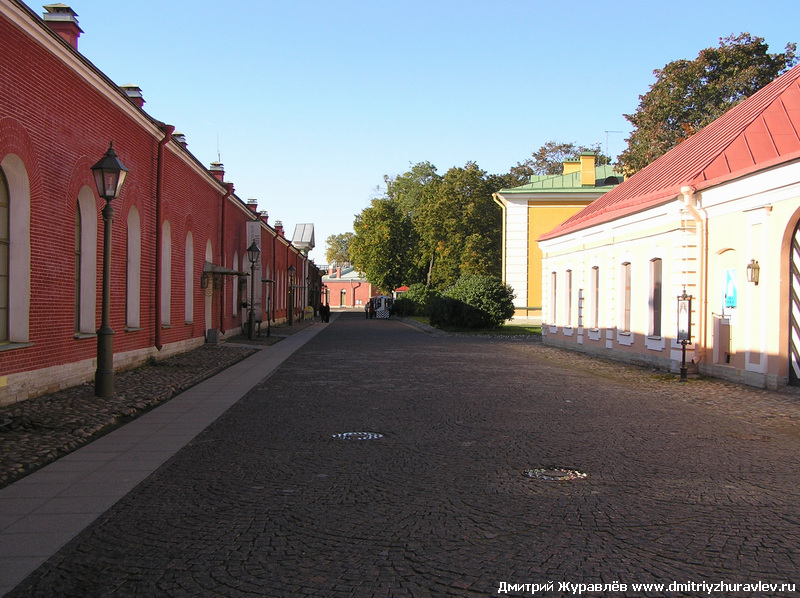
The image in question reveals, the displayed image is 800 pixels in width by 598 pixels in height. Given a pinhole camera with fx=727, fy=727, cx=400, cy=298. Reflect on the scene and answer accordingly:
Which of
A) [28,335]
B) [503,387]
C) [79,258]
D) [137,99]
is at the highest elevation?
Result: [137,99]

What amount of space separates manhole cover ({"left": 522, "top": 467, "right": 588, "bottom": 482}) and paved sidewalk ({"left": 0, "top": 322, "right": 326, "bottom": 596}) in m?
3.46

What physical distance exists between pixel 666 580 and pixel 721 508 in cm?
167

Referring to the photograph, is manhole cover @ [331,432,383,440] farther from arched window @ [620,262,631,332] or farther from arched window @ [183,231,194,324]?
arched window @ [183,231,194,324]

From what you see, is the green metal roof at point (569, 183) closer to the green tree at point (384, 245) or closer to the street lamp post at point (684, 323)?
the green tree at point (384, 245)

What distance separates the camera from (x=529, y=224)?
4344cm

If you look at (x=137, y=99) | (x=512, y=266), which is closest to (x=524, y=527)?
(x=137, y=99)

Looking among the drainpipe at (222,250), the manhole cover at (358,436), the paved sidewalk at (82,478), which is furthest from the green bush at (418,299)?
the manhole cover at (358,436)

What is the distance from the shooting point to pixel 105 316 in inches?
443

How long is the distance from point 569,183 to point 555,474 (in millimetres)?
40557

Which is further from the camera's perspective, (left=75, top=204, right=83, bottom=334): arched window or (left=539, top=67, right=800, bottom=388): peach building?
(left=75, top=204, right=83, bottom=334): arched window

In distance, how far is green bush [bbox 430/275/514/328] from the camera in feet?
114

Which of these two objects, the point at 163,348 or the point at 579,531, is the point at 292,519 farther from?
the point at 163,348

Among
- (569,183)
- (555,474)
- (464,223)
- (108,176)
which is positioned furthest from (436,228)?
(555,474)

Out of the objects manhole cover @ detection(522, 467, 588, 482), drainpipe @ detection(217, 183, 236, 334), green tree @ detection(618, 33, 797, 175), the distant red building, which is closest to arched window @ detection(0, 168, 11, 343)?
manhole cover @ detection(522, 467, 588, 482)
